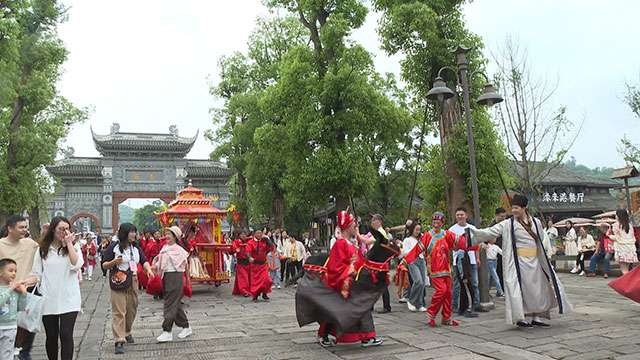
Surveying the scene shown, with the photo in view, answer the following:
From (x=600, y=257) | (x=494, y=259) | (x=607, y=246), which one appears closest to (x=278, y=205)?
(x=600, y=257)

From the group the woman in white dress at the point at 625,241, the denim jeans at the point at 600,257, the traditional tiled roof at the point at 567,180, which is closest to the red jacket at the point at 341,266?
the woman in white dress at the point at 625,241

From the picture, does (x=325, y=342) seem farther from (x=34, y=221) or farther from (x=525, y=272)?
(x=34, y=221)

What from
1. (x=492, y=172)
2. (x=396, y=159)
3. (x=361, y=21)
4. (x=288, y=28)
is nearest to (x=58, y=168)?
(x=288, y=28)

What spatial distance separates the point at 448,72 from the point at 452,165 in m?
2.29

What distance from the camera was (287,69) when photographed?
14719mm

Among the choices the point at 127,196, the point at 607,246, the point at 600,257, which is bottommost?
the point at 600,257

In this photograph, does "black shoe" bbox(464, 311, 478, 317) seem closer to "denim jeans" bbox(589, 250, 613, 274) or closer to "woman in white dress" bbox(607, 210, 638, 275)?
"woman in white dress" bbox(607, 210, 638, 275)

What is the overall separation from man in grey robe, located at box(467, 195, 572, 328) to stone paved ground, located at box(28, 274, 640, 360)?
10.4 inches

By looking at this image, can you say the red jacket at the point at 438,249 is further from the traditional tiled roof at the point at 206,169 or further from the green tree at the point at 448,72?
the traditional tiled roof at the point at 206,169

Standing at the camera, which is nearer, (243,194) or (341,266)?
(341,266)

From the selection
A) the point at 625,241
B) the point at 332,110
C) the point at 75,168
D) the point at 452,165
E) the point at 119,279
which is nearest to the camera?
the point at 119,279

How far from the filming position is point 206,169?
35.8 metres

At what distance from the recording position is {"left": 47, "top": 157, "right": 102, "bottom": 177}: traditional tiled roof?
107 feet

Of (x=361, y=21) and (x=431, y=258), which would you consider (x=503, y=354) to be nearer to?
(x=431, y=258)
